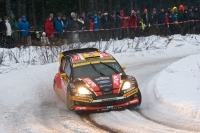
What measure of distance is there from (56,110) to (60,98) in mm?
1919

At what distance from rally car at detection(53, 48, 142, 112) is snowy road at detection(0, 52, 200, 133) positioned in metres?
0.29

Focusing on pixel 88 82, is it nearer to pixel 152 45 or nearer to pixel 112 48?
pixel 112 48

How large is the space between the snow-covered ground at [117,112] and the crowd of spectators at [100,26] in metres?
1.53

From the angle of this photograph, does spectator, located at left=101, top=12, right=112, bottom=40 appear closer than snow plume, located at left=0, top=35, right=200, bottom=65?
No

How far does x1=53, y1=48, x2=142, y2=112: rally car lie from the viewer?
11.6m

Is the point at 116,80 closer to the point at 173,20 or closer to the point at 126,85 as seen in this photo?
the point at 126,85

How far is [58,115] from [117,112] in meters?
1.63

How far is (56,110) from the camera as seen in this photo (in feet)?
41.3

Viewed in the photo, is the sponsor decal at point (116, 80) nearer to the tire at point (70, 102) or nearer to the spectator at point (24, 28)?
the tire at point (70, 102)

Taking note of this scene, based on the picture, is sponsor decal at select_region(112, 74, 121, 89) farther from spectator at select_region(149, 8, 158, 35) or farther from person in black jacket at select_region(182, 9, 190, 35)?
person in black jacket at select_region(182, 9, 190, 35)

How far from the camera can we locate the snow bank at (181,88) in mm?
11016

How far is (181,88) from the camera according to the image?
13.3 metres

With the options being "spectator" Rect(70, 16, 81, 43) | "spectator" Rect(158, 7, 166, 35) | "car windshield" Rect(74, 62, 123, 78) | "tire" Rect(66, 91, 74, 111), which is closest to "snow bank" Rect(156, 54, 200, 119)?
"car windshield" Rect(74, 62, 123, 78)

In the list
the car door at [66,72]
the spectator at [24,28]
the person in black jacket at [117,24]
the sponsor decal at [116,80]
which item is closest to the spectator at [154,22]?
the person in black jacket at [117,24]
